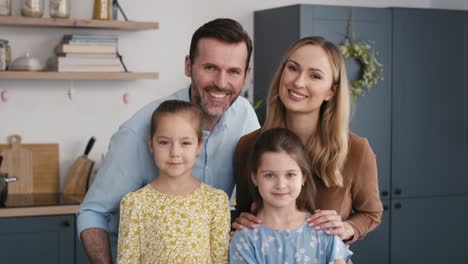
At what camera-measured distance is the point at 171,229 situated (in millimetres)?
2385

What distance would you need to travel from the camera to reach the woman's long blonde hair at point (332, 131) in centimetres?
244

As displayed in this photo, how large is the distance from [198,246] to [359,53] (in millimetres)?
2553

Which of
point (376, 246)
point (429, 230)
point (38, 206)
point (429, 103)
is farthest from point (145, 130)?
point (429, 230)

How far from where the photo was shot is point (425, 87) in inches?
195

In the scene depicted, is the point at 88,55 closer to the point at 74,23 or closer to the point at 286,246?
the point at 74,23

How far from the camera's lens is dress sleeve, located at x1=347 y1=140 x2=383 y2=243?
8.18ft

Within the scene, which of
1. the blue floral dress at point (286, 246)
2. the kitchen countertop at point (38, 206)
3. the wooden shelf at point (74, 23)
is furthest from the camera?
the wooden shelf at point (74, 23)

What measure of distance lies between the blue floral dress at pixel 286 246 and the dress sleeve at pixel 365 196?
158mm

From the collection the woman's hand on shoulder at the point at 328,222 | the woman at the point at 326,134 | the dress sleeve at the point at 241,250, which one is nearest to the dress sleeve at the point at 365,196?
the woman at the point at 326,134

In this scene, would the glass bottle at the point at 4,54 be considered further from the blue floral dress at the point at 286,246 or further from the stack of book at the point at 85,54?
the blue floral dress at the point at 286,246

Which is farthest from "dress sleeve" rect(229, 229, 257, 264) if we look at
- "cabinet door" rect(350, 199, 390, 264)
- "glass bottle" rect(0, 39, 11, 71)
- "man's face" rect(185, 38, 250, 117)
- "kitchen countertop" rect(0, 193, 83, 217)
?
"cabinet door" rect(350, 199, 390, 264)

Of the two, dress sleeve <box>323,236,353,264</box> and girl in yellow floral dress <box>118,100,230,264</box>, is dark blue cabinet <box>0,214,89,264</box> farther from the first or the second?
dress sleeve <box>323,236,353,264</box>

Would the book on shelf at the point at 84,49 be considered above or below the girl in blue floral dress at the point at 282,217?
above

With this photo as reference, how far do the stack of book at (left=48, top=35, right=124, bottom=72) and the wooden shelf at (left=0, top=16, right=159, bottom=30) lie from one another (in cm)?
7
